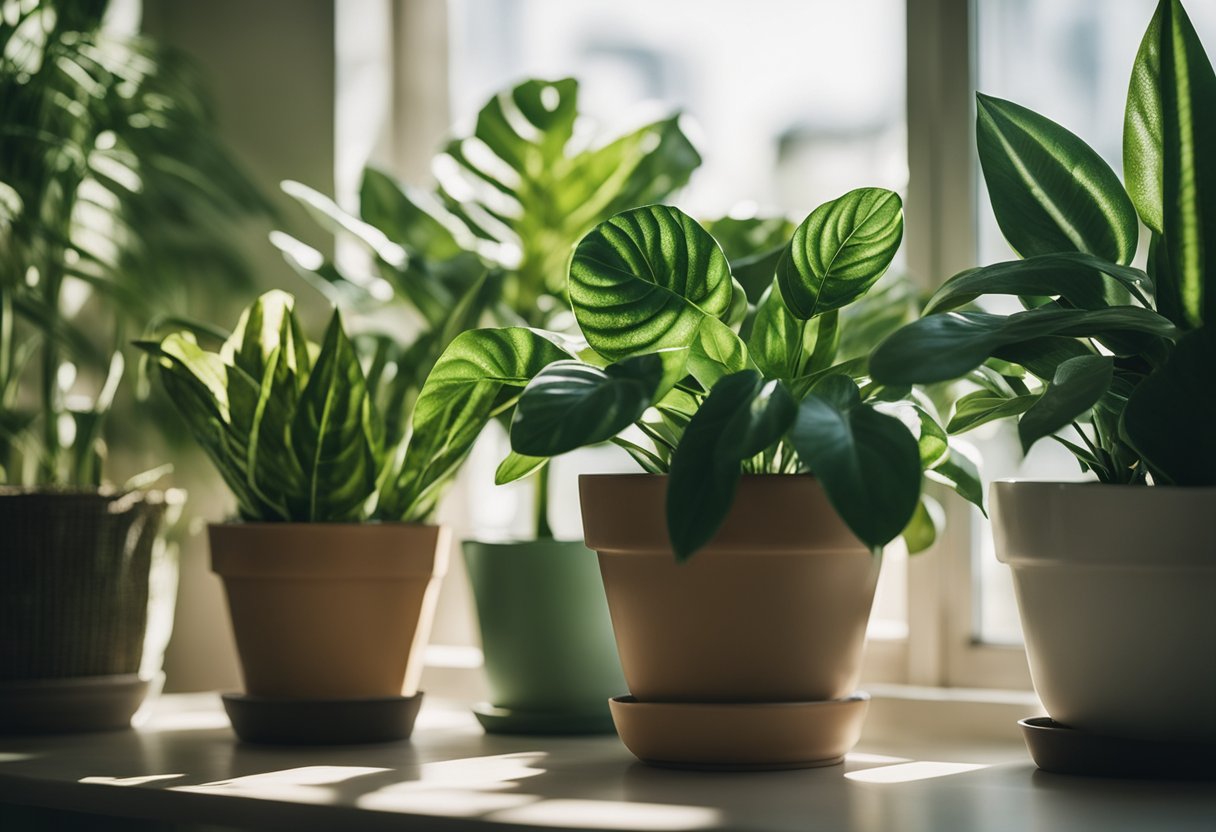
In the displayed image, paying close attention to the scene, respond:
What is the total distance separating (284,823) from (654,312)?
1.34ft

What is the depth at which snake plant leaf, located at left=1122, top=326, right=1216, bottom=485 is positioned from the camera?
79 cm

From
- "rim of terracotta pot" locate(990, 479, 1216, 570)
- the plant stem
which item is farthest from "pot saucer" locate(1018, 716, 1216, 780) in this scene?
the plant stem

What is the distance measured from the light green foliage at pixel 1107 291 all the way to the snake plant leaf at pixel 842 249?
0.05 metres

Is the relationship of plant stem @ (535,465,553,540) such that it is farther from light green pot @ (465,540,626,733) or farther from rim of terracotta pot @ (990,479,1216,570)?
rim of terracotta pot @ (990,479,1216,570)

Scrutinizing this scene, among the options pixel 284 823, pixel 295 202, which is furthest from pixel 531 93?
pixel 284 823

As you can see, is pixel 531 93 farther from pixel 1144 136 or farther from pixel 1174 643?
pixel 1174 643

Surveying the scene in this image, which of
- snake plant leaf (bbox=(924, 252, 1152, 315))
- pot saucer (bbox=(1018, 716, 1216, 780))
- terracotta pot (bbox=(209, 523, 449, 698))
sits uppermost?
snake plant leaf (bbox=(924, 252, 1152, 315))

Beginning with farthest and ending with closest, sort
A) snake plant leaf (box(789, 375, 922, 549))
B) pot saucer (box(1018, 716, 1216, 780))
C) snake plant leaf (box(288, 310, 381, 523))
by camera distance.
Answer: snake plant leaf (box(288, 310, 381, 523)) → pot saucer (box(1018, 716, 1216, 780)) → snake plant leaf (box(789, 375, 922, 549))

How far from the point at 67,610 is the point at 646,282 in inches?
26.6

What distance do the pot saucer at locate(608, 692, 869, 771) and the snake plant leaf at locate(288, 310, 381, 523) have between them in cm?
34

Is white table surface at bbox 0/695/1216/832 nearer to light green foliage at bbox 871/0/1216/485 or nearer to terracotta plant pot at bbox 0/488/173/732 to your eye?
terracotta plant pot at bbox 0/488/173/732

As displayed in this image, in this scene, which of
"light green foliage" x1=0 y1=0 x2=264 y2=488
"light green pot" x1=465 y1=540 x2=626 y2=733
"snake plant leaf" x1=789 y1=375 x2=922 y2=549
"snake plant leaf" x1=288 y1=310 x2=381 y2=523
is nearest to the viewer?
"snake plant leaf" x1=789 y1=375 x2=922 y2=549

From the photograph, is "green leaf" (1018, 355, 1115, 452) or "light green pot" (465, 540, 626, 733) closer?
"green leaf" (1018, 355, 1115, 452)

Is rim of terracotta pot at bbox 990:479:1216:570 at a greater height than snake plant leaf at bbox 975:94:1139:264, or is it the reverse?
snake plant leaf at bbox 975:94:1139:264
